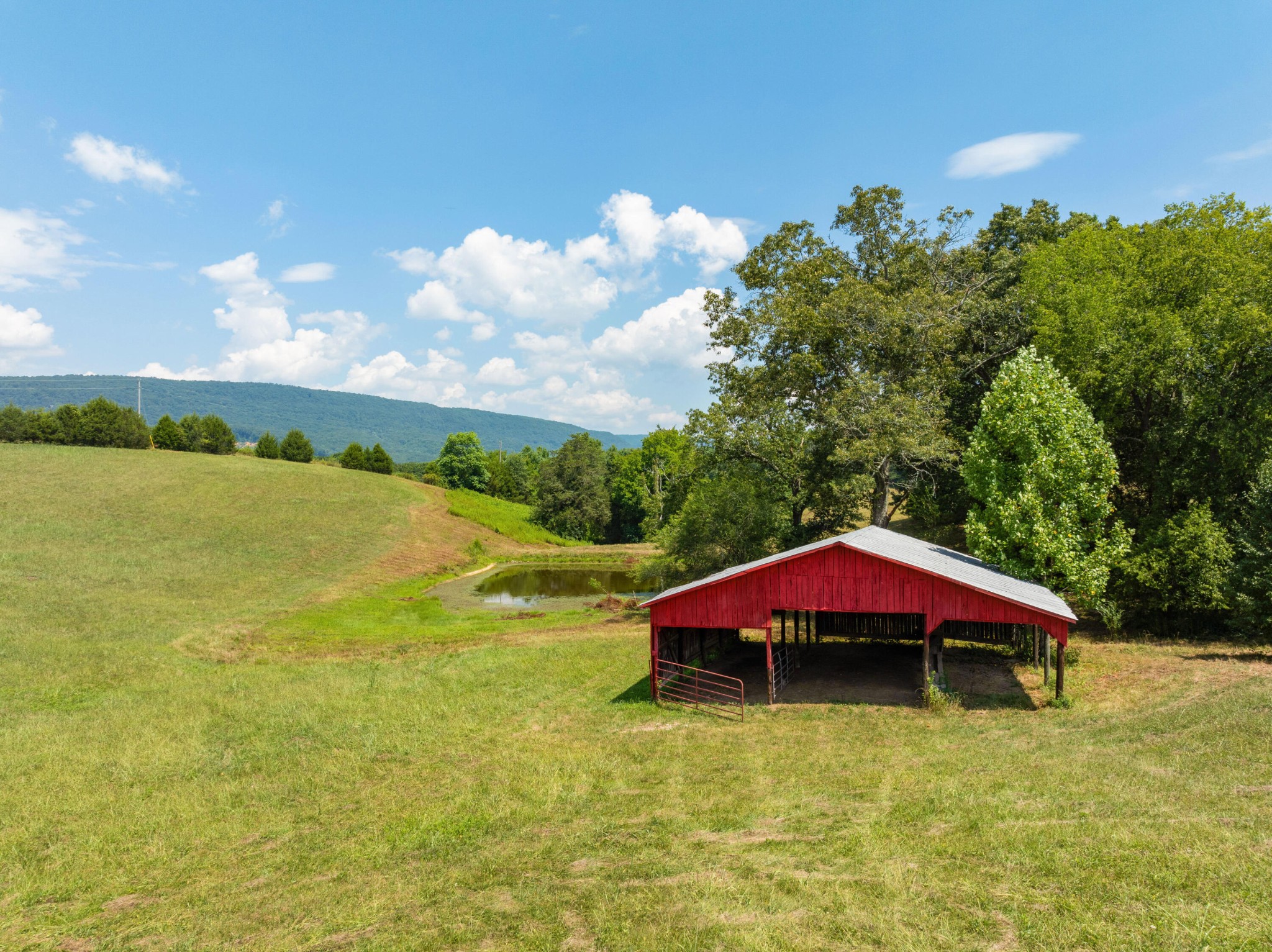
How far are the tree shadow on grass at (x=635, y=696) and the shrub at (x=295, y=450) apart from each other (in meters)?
84.1

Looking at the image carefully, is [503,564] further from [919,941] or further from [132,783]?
[919,941]

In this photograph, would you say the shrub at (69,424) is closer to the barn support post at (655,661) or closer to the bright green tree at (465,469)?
the bright green tree at (465,469)

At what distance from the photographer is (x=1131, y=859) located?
33.9 ft

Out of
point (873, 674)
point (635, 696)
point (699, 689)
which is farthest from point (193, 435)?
point (873, 674)

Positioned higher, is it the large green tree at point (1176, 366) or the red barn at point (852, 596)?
the large green tree at point (1176, 366)

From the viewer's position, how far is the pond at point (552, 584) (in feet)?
179

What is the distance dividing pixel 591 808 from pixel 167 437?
96.6 metres

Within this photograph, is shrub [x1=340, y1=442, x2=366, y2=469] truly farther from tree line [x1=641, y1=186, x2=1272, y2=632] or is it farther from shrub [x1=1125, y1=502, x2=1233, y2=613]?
shrub [x1=1125, y1=502, x2=1233, y2=613]

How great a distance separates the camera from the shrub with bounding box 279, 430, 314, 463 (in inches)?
3812

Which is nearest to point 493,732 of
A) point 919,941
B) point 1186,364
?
→ point 919,941

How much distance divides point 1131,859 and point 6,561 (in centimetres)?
5659

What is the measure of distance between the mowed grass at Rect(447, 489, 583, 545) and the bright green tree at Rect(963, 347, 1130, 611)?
202 ft

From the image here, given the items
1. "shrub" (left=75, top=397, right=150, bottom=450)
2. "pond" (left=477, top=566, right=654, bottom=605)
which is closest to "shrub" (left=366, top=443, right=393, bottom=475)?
"shrub" (left=75, top=397, right=150, bottom=450)

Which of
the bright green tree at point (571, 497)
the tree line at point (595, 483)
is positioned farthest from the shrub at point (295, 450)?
the bright green tree at point (571, 497)
